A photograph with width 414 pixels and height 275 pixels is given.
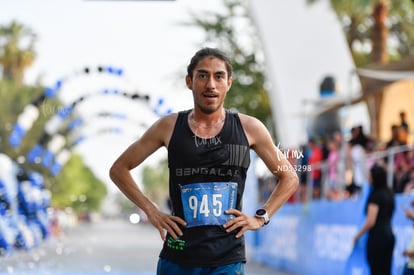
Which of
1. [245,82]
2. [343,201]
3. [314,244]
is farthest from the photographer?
[245,82]

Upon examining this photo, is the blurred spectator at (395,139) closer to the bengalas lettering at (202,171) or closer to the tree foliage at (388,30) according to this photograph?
the bengalas lettering at (202,171)

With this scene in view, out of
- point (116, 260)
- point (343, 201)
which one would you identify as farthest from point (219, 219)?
point (116, 260)

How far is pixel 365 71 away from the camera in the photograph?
63.3ft

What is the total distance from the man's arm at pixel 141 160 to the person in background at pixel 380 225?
18.2 ft

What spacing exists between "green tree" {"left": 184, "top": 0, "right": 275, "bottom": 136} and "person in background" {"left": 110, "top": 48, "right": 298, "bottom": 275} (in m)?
34.7

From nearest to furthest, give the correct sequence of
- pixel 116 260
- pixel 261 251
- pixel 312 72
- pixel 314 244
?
1. pixel 314 244
2. pixel 116 260
3. pixel 261 251
4. pixel 312 72

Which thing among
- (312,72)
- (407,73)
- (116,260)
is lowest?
(116,260)

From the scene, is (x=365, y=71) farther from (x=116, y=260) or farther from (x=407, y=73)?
(x=116, y=260)

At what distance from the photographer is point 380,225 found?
10.8 meters

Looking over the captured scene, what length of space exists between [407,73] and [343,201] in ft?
10.9

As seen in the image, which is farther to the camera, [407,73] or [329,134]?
[329,134]

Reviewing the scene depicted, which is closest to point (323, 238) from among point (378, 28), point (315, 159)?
point (315, 159)

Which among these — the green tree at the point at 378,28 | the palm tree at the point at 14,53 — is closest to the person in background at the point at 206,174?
the green tree at the point at 378,28

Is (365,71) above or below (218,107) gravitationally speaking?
above
